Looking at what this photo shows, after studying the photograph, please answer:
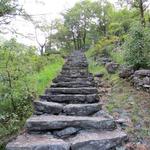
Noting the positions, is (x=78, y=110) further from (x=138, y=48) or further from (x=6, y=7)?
(x=138, y=48)

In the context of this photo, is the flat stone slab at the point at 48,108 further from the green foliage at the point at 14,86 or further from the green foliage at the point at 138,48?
the green foliage at the point at 138,48

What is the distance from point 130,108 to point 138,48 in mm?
2989

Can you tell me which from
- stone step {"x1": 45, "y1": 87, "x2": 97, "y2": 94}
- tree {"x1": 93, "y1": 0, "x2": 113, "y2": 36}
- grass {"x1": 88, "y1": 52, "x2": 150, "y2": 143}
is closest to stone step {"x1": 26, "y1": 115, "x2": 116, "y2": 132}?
grass {"x1": 88, "y1": 52, "x2": 150, "y2": 143}

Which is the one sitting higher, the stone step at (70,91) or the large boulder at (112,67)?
the large boulder at (112,67)

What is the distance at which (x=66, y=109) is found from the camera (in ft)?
18.6

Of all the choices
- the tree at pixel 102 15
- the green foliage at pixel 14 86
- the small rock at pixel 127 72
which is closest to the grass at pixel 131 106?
the small rock at pixel 127 72

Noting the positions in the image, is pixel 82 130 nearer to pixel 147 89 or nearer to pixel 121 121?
pixel 121 121

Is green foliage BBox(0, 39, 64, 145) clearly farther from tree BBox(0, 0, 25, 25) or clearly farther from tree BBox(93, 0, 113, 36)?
tree BBox(93, 0, 113, 36)

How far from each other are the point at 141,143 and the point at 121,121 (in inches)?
34.2

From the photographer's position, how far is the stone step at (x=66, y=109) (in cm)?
568

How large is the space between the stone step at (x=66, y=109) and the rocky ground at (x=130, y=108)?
2.04 ft

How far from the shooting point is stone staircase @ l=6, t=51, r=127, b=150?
435 centimetres

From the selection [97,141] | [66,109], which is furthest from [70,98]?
[97,141]

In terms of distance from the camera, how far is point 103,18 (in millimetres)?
34250
